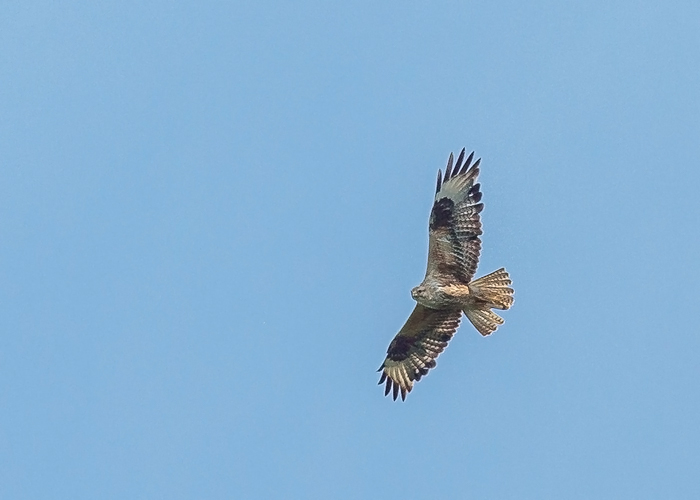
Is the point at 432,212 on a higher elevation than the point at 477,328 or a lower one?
higher

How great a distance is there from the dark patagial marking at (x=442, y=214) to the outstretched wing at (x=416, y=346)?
1430mm

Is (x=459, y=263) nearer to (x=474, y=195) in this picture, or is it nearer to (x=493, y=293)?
(x=493, y=293)

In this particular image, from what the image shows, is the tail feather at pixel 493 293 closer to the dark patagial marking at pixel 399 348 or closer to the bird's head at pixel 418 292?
the bird's head at pixel 418 292

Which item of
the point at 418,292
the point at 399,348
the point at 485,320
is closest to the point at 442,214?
the point at 418,292

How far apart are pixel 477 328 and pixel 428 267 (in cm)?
126

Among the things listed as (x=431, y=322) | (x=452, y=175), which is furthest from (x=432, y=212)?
(x=431, y=322)

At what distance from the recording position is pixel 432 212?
1612cm

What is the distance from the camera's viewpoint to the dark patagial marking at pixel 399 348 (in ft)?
56.9

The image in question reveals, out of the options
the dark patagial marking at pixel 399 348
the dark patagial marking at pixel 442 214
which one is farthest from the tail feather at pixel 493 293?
the dark patagial marking at pixel 399 348

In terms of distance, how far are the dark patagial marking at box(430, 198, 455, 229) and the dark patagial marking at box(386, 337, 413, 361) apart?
2.33 metres

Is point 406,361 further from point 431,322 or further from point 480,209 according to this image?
point 480,209

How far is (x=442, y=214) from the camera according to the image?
16.1 m

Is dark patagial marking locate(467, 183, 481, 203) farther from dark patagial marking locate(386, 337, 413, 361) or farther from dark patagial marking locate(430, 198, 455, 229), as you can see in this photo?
dark patagial marking locate(386, 337, 413, 361)

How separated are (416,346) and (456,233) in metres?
2.41
